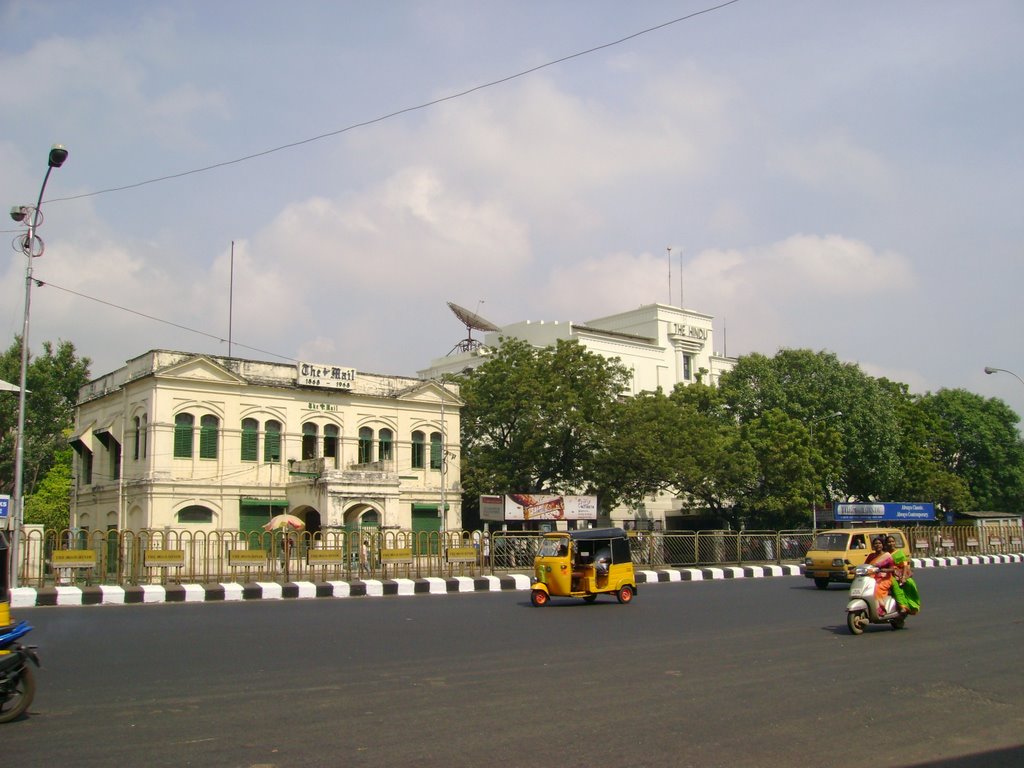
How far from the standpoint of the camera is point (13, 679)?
738 cm

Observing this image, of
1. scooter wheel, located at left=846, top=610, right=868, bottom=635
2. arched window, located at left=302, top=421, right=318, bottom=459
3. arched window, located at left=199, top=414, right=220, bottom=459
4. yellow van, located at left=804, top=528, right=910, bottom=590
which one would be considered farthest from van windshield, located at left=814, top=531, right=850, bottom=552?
arched window, located at left=199, top=414, right=220, bottom=459

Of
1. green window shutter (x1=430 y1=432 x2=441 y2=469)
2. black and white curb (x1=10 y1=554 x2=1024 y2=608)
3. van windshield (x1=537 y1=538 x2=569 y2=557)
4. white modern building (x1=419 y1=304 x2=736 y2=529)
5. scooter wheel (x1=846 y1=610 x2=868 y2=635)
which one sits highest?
white modern building (x1=419 y1=304 x2=736 y2=529)

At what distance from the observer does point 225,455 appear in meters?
39.5

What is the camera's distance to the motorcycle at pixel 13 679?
23.9ft

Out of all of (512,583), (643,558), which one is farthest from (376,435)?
(512,583)

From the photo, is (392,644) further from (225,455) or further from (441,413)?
(441,413)

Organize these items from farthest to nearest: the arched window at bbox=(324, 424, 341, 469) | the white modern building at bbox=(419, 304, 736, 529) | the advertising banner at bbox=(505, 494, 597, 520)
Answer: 1. the white modern building at bbox=(419, 304, 736, 529)
2. the arched window at bbox=(324, 424, 341, 469)
3. the advertising banner at bbox=(505, 494, 597, 520)

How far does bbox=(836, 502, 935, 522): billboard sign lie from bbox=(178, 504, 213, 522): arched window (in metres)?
28.8

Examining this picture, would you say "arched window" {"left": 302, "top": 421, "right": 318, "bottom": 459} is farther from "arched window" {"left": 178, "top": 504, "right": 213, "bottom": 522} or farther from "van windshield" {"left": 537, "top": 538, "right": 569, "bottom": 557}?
"van windshield" {"left": 537, "top": 538, "right": 569, "bottom": 557}

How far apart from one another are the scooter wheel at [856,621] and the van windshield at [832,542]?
39.8 feet

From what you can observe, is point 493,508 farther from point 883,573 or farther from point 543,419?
point 883,573

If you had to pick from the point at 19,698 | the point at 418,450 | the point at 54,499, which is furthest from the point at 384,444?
the point at 19,698

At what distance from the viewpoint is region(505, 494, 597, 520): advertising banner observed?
37969 mm

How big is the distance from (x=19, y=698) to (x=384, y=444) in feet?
121
